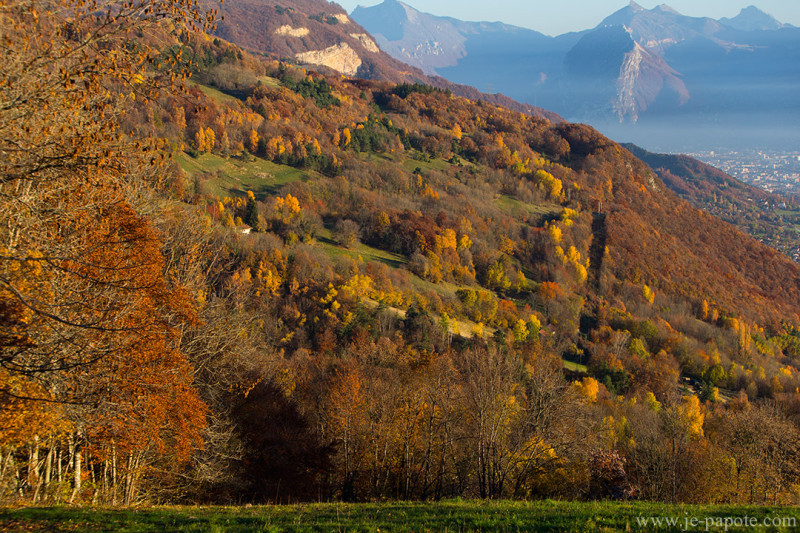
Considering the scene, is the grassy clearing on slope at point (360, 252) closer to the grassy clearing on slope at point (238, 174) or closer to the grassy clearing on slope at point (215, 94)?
the grassy clearing on slope at point (238, 174)

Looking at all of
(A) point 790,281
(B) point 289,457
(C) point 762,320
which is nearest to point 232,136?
(B) point 289,457

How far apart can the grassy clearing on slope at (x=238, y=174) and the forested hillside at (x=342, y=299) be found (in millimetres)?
791

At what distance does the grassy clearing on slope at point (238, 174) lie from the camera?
8544 cm

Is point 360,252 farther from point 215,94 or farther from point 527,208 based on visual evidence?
point 215,94

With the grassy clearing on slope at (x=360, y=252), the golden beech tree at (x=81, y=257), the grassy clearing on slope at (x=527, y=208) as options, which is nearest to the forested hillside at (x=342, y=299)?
the golden beech tree at (x=81, y=257)

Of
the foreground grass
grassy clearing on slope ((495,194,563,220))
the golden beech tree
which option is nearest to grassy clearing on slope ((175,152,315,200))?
grassy clearing on slope ((495,194,563,220))

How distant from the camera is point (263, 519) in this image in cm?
936

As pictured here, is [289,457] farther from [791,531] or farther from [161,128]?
[161,128]

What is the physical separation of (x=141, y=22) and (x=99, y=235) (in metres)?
6.17

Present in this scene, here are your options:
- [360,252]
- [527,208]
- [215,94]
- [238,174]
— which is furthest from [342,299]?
[215,94]

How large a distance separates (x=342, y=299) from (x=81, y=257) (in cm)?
5730

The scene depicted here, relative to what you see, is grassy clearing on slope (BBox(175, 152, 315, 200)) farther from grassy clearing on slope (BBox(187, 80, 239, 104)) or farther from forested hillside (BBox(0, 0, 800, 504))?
grassy clearing on slope (BBox(187, 80, 239, 104))

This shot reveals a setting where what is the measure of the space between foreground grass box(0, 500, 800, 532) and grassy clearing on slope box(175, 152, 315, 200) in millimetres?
75536

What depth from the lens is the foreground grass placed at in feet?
27.0
